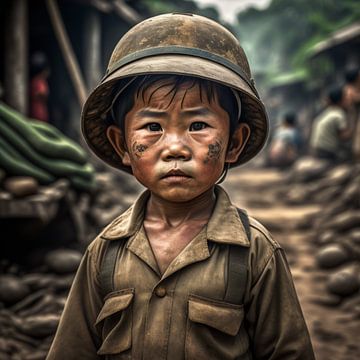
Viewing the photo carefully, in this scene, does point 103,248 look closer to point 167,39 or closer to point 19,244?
point 167,39

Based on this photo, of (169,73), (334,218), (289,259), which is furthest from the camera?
(334,218)

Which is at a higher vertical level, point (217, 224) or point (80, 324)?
point (217, 224)

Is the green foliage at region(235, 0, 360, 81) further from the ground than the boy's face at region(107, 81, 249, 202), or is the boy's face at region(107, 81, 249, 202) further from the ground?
the green foliage at region(235, 0, 360, 81)

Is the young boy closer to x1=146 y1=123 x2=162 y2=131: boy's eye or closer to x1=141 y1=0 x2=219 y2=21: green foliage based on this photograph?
x1=146 y1=123 x2=162 y2=131: boy's eye

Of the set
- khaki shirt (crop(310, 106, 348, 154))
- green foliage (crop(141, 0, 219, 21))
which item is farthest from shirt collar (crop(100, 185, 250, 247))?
green foliage (crop(141, 0, 219, 21))

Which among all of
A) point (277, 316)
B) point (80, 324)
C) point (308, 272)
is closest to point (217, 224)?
point (277, 316)

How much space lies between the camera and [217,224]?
5.20ft

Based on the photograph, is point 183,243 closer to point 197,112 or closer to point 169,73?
point 197,112

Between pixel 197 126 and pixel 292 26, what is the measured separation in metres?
20.8

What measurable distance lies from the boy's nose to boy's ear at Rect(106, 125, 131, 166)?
28 cm

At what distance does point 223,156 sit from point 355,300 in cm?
330

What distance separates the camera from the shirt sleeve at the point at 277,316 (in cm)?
150

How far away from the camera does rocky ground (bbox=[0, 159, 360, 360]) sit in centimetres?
359

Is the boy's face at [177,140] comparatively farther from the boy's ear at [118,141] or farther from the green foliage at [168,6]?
the green foliage at [168,6]
